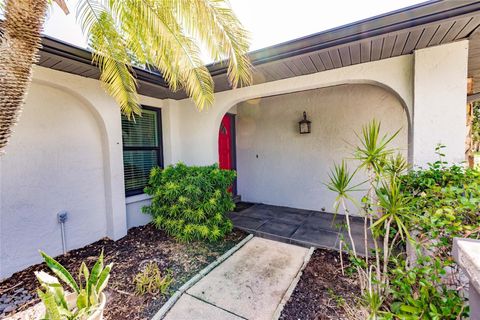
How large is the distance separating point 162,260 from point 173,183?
4.64 feet

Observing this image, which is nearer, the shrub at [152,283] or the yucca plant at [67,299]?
the yucca plant at [67,299]

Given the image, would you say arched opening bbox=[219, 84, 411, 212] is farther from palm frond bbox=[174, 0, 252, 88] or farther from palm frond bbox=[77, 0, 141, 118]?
palm frond bbox=[77, 0, 141, 118]

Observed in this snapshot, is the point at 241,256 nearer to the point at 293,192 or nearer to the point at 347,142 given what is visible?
the point at 293,192

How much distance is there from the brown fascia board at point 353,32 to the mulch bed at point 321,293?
3.35 m

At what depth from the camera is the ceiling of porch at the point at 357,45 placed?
2.33 m

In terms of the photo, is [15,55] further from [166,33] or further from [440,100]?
[440,100]

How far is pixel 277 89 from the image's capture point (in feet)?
14.0

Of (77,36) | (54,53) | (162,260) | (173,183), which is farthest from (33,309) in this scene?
(77,36)

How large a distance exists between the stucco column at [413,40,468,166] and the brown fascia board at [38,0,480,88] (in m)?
0.79

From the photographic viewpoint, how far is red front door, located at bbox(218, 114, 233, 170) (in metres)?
6.72

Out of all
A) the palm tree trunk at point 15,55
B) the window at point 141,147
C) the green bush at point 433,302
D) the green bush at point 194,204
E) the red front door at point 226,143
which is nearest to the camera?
the green bush at point 433,302

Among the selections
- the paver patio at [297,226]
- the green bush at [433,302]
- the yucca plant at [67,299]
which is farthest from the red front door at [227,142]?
the green bush at [433,302]

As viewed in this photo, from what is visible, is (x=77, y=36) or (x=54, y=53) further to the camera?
(x=77, y=36)

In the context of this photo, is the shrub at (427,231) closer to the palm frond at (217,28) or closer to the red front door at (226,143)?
the palm frond at (217,28)
